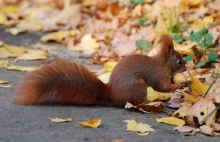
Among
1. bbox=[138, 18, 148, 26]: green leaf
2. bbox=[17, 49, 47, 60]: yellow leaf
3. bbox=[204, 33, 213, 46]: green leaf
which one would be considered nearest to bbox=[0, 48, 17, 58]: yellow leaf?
bbox=[17, 49, 47, 60]: yellow leaf

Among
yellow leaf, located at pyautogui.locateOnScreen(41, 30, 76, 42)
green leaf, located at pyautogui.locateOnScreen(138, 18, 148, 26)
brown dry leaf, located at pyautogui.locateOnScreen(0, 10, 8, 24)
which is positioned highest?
brown dry leaf, located at pyautogui.locateOnScreen(0, 10, 8, 24)

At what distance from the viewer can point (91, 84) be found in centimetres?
340

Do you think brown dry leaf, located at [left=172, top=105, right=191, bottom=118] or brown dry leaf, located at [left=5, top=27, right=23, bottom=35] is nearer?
brown dry leaf, located at [left=172, top=105, right=191, bottom=118]

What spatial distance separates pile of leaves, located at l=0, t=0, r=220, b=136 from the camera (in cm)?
329

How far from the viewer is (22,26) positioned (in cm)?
676

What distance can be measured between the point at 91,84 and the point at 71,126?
488 mm

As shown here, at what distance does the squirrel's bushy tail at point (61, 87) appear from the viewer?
10.8 ft

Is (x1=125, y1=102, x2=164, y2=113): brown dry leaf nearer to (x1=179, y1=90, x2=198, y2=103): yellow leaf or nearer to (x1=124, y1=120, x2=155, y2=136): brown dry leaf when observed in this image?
(x1=179, y1=90, x2=198, y2=103): yellow leaf

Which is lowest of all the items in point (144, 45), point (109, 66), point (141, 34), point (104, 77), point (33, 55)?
point (104, 77)

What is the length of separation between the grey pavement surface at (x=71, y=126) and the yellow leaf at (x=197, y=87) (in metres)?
0.29

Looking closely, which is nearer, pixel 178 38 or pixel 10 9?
pixel 178 38

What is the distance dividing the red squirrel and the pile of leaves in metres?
0.13

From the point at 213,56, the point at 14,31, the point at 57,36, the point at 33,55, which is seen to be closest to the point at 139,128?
the point at 213,56

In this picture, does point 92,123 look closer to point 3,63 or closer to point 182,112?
point 182,112
